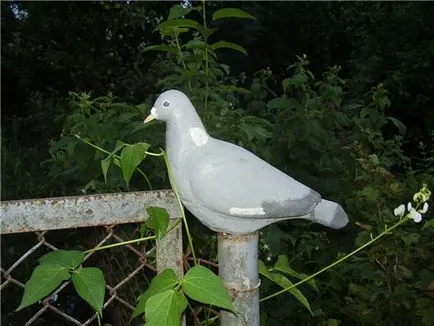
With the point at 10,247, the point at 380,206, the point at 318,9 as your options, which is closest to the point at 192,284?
the point at 380,206

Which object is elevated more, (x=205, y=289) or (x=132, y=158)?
(x=132, y=158)

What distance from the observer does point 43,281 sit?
29.2 inches

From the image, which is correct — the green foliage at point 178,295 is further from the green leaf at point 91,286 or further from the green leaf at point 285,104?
the green leaf at point 285,104

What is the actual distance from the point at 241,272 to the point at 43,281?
0.85ft

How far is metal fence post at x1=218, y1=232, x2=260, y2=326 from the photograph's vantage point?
2.67 feet

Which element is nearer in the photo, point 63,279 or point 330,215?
point 63,279

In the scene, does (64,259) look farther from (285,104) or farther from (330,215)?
(285,104)

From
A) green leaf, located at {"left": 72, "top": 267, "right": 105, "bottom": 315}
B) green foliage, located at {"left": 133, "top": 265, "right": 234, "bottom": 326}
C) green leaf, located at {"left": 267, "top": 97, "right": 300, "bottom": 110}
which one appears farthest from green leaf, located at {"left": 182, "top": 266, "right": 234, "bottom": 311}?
green leaf, located at {"left": 267, "top": 97, "right": 300, "bottom": 110}

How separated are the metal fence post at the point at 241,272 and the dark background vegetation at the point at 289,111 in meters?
0.37

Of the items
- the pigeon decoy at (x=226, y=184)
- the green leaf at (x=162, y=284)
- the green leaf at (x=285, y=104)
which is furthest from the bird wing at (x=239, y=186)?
the green leaf at (x=285, y=104)

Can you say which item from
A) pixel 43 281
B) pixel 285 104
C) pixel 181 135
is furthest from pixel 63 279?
pixel 285 104

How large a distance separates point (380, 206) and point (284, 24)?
18.1 feet

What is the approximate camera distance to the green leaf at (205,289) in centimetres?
71

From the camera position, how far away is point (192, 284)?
73 centimetres
